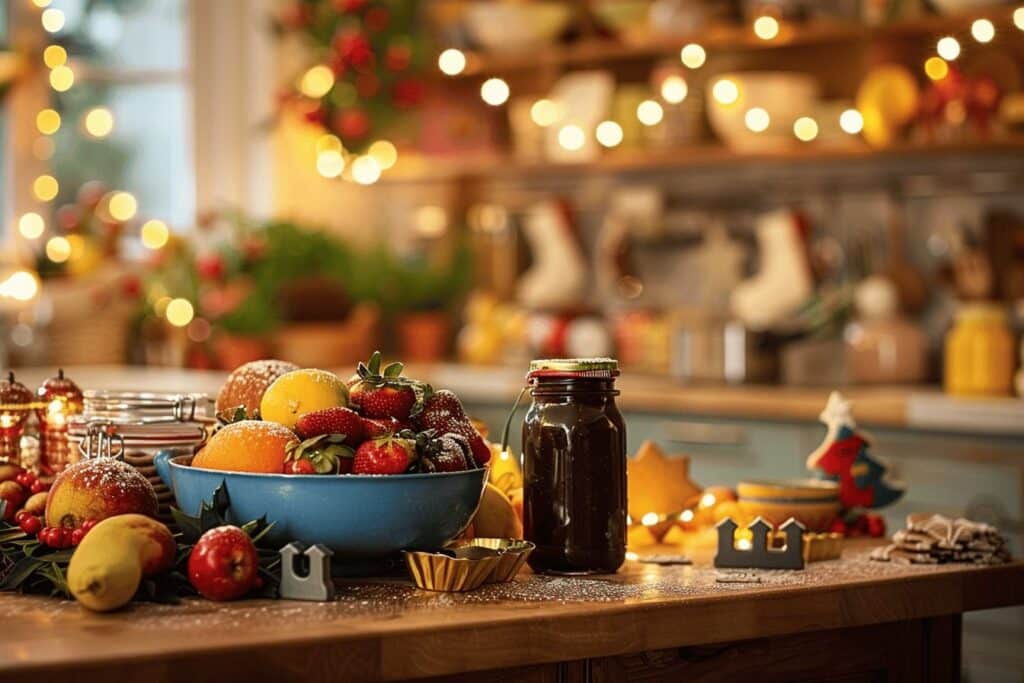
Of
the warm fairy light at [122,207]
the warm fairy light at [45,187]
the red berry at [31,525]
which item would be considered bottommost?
the red berry at [31,525]

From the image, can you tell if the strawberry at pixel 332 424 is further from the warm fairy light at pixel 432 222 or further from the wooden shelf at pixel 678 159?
the warm fairy light at pixel 432 222

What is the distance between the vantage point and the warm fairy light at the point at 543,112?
190 inches

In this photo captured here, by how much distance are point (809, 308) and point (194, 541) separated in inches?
111

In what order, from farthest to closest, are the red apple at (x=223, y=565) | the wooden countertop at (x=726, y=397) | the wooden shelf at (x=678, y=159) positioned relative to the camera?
1. the wooden shelf at (x=678, y=159)
2. the wooden countertop at (x=726, y=397)
3. the red apple at (x=223, y=565)

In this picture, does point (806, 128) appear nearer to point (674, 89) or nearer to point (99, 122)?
point (674, 89)

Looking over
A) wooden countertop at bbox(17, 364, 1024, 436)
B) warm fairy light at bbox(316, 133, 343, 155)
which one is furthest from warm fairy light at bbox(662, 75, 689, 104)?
warm fairy light at bbox(316, 133, 343, 155)

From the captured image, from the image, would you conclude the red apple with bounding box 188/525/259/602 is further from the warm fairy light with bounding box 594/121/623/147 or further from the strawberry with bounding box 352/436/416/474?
the warm fairy light with bounding box 594/121/623/147

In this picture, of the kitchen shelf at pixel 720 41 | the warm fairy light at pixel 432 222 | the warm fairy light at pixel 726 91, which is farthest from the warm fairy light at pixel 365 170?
the warm fairy light at pixel 726 91

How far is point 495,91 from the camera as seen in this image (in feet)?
16.0

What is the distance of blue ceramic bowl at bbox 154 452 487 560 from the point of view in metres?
1.64

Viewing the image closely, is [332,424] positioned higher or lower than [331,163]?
lower

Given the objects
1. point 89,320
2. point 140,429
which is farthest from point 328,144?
point 140,429

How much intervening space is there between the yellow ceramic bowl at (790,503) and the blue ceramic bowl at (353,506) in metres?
0.48

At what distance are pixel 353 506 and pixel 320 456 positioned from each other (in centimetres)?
6
